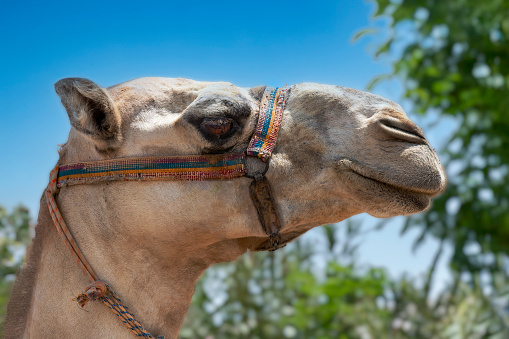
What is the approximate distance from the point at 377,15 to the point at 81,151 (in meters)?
6.80

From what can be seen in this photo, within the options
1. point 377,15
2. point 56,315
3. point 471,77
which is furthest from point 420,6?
point 56,315

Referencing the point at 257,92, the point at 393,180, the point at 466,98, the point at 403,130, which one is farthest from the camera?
the point at 466,98

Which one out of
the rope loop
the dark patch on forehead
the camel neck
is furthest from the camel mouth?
the rope loop

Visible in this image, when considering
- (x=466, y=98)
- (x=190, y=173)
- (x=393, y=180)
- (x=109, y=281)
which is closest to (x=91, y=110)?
(x=190, y=173)

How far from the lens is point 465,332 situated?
27.3ft

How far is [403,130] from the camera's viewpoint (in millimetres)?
2357

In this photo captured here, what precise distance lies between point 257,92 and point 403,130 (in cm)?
70

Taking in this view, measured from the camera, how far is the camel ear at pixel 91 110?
2404 millimetres

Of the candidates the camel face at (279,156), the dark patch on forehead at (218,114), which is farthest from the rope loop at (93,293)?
the dark patch on forehead at (218,114)

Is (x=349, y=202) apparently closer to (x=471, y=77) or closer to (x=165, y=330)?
(x=165, y=330)

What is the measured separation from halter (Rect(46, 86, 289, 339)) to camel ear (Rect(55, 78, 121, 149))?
0.39ft

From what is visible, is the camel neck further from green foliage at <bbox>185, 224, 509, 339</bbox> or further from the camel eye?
green foliage at <bbox>185, 224, 509, 339</bbox>

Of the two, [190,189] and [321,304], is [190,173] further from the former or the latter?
[321,304]

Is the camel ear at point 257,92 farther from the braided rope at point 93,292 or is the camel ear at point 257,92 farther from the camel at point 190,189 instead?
the braided rope at point 93,292
